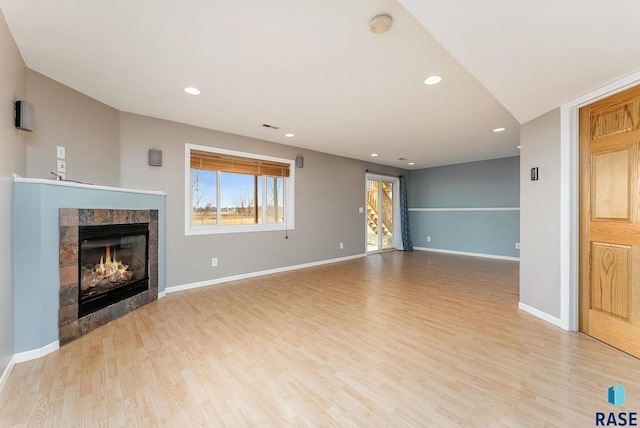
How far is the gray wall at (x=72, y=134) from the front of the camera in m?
2.43

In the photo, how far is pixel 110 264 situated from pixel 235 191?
78.7 inches

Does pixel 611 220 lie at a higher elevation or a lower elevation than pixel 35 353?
higher

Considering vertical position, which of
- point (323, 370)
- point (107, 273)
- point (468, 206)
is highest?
point (468, 206)

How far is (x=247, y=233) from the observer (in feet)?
14.6

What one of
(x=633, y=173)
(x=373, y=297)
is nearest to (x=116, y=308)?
(x=373, y=297)

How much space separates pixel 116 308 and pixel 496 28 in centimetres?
401

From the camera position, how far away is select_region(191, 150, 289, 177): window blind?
3.90 meters

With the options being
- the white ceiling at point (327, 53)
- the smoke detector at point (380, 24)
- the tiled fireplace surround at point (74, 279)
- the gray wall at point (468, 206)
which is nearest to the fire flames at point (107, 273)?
the tiled fireplace surround at point (74, 279)

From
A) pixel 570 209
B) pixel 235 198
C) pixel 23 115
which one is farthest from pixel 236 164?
pixel 570 209

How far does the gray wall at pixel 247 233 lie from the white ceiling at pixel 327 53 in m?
0.43

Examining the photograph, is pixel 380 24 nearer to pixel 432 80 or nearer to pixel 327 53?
pixel 327 53

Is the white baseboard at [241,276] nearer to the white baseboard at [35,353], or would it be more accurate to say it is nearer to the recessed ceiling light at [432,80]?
the white baseboard at [35,353]

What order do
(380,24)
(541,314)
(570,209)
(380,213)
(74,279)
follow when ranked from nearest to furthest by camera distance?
1. (380,24)
2. (74,279)
3. (570,209)
4. (541,314)
5. (380,213)

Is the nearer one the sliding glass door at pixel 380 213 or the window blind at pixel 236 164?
the window blind at pixel 236 164
